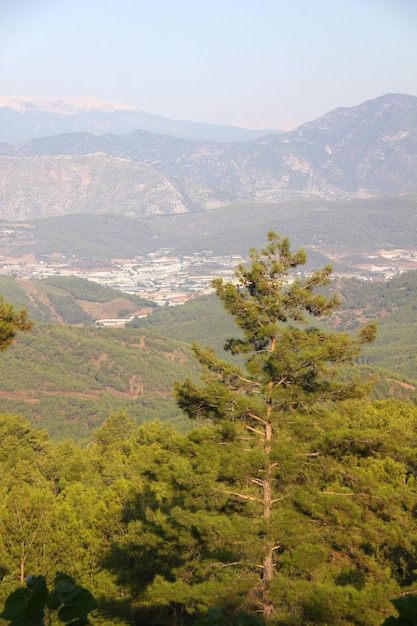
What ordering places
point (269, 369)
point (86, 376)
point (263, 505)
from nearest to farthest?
1. point (263, 505)
2. point (269, 369)
3. point (86, 376)

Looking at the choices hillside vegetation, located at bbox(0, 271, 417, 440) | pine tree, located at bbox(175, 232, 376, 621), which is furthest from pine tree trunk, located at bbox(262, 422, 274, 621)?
hillside vegetation, located at bbox(0, 271, 417, 440)

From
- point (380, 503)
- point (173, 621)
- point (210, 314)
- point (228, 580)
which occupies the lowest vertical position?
point (210, 314)

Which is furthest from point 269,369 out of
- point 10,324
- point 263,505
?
point 10,324

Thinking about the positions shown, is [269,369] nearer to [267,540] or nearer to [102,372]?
[267,540]

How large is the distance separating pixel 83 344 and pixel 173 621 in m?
120

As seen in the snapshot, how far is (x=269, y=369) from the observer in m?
18.8

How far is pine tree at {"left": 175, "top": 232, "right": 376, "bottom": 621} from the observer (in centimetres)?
1842

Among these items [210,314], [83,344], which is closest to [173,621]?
[83,344]

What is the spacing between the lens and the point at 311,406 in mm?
18906

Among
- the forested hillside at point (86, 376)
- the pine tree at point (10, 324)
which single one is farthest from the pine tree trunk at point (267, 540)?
the forested hillside at point (86, 376)

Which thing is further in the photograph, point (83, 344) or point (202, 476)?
point (83, 344)

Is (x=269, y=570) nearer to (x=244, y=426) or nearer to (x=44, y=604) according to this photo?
(x=244, y=426)

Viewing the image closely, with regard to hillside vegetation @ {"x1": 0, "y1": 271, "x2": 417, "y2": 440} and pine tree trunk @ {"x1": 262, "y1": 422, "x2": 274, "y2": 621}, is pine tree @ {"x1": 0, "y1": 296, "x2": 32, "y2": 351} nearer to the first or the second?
pine tree trunk @ {"x1": 262, "y1": 422, "x2": 274, "y2": 621}

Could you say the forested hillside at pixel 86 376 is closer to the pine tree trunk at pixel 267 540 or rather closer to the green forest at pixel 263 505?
the green forest at pixel 263 505
